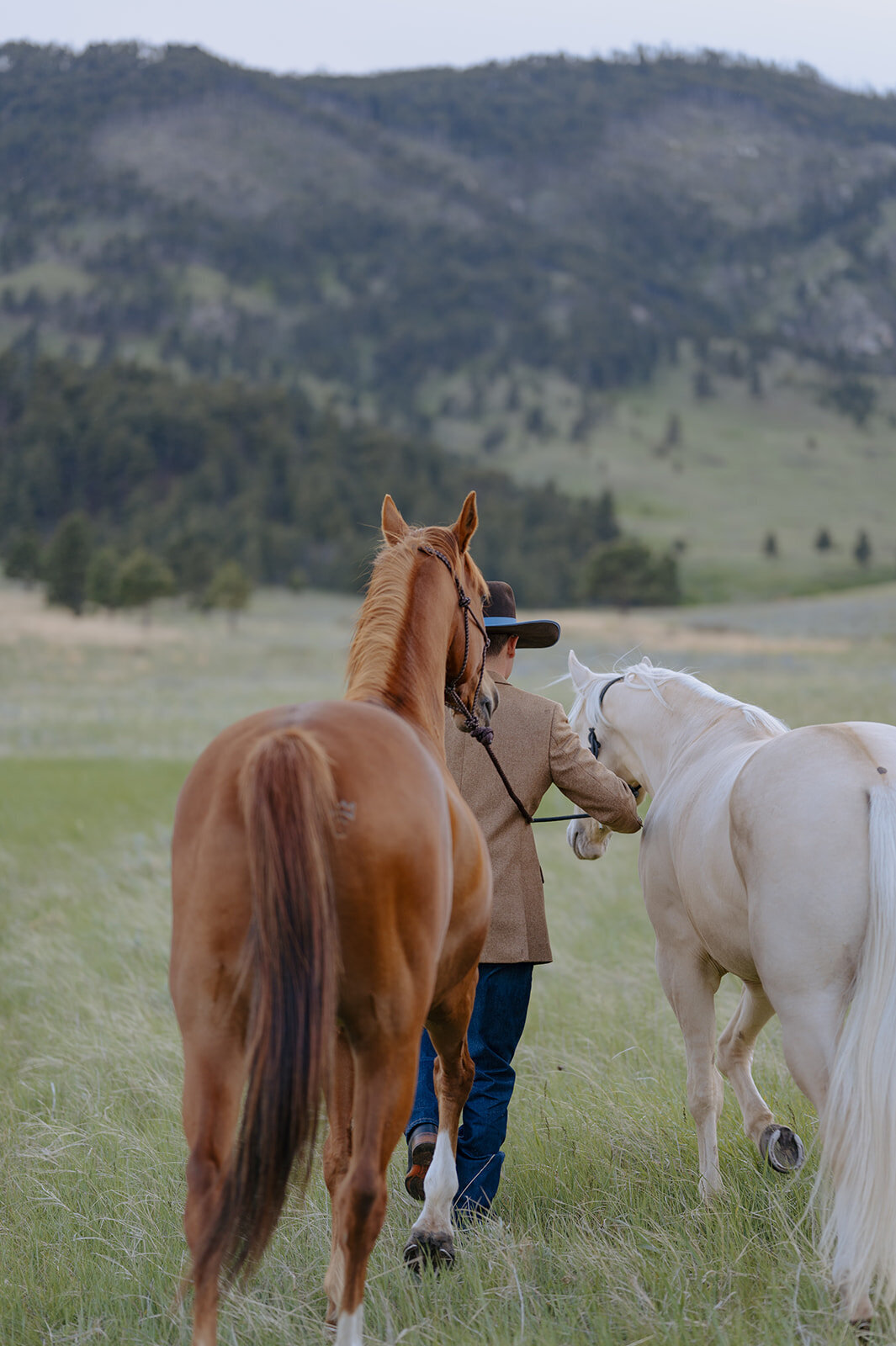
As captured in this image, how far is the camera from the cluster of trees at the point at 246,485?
261 ft

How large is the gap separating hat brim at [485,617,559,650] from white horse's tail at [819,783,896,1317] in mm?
1350

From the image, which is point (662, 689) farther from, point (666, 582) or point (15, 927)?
point (666, 582)

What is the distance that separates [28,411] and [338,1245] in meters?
97.7

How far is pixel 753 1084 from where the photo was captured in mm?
4027

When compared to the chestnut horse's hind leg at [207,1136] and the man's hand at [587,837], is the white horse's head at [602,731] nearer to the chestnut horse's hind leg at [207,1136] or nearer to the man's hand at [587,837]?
the man's hand at [587,837]

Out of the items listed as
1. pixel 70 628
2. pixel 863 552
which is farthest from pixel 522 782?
pixel 863 552

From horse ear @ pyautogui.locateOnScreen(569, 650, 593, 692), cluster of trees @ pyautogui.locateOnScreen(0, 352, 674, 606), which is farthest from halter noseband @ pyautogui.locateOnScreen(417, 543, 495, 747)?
cluster of trees @ pyautogui.locateOnScreen(0, 352, 674, 606)

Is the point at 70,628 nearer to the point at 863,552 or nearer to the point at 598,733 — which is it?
the point at 598,733

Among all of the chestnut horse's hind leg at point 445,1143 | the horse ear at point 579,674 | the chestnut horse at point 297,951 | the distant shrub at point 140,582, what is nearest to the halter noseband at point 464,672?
the chestnut horse at point 297,951

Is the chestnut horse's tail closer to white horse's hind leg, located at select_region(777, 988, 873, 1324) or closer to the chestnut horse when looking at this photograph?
the chestnut horse

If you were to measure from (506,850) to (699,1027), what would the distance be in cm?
96

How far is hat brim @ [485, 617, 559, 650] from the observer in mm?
3836

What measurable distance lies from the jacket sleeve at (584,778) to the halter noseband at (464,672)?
0.41 metres

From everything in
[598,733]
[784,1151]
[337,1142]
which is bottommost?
[784,1151]
